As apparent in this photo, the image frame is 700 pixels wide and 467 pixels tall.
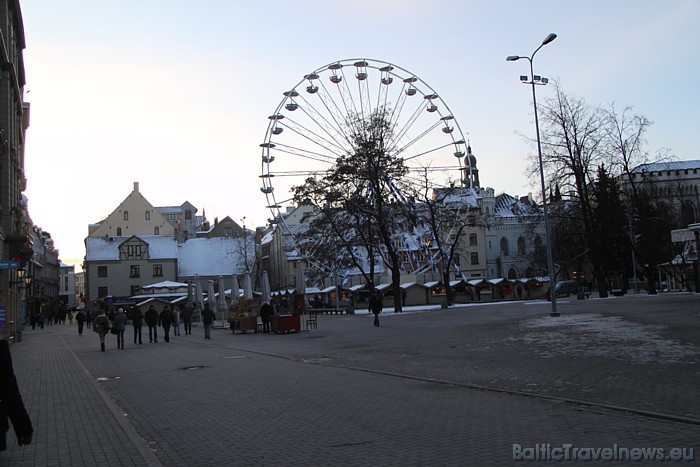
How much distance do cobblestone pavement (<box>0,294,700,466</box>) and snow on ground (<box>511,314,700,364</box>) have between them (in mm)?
61

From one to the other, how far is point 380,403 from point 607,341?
9459mm

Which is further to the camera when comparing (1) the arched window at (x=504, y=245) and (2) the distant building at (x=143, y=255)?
(1) the arched window at (x=504, y=245)

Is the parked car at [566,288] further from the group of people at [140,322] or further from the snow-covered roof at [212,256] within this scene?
the snow-covered roof at [212,256]

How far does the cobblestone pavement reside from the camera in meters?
7.48

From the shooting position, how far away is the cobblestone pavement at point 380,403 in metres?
7.48

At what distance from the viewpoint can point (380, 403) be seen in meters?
10.6

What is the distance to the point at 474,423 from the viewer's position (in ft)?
28.3

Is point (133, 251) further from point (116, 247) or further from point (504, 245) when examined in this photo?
point (504, 245)

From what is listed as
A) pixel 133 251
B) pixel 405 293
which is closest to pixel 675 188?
pixel 405 293

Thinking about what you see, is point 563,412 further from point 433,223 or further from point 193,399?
point 433,223

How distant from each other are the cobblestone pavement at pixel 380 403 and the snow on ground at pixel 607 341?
0.06 metres

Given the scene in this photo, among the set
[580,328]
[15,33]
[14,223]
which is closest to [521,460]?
[580,328]

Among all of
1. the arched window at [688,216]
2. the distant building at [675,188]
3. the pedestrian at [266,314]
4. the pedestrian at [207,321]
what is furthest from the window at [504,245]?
the pedestrian at [207,321]

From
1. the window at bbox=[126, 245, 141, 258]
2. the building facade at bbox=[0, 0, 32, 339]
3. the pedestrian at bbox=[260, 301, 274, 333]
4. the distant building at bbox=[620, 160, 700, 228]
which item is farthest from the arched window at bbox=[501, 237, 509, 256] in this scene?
the building facade at bbox=[0, 0, 32, 339]
